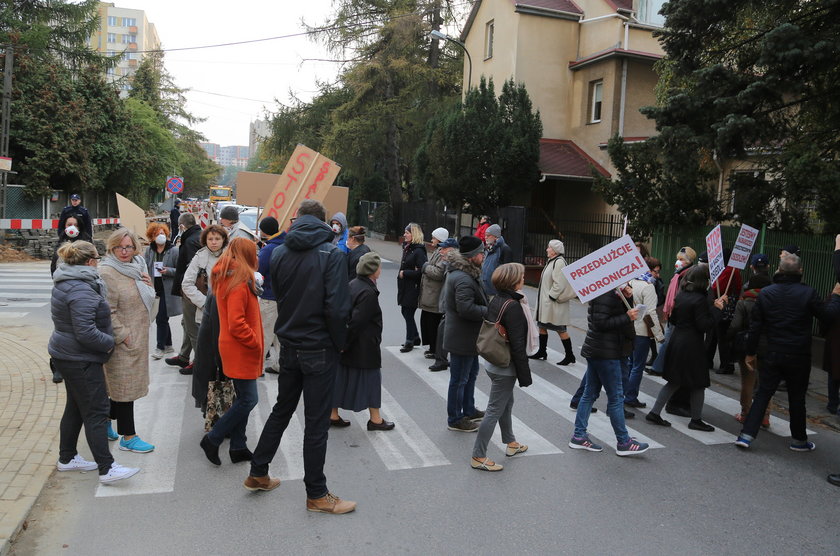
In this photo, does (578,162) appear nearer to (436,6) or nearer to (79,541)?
(436,6)

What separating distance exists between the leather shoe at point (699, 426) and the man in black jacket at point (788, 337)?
1.55 feet

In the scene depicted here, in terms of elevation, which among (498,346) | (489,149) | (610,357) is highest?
(489,149)

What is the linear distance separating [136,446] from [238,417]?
1056mm

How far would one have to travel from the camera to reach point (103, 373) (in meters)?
5.09

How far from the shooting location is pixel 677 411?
736cm

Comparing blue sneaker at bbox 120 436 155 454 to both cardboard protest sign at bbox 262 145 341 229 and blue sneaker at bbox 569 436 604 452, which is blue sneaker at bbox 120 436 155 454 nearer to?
blue sneaker at bbox 569 436 604 452

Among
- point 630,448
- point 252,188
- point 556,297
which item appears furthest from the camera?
point 252,188

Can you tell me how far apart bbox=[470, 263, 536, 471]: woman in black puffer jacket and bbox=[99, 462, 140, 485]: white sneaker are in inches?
105

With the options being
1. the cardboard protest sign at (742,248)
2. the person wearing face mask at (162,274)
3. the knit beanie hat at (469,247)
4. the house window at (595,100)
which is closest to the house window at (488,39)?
the house window at (595,100)

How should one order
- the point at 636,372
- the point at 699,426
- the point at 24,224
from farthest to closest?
the point at 24,224 → the point at 636,372 → the point at 699,426

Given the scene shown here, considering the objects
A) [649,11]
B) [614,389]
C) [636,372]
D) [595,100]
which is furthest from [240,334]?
[649,11]

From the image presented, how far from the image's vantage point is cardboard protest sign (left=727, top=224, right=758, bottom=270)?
28.4ft

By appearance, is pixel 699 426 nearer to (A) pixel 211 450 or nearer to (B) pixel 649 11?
(A) pixel 211 450

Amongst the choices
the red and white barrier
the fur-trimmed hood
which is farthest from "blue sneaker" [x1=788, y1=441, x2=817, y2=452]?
the red and white barrier
